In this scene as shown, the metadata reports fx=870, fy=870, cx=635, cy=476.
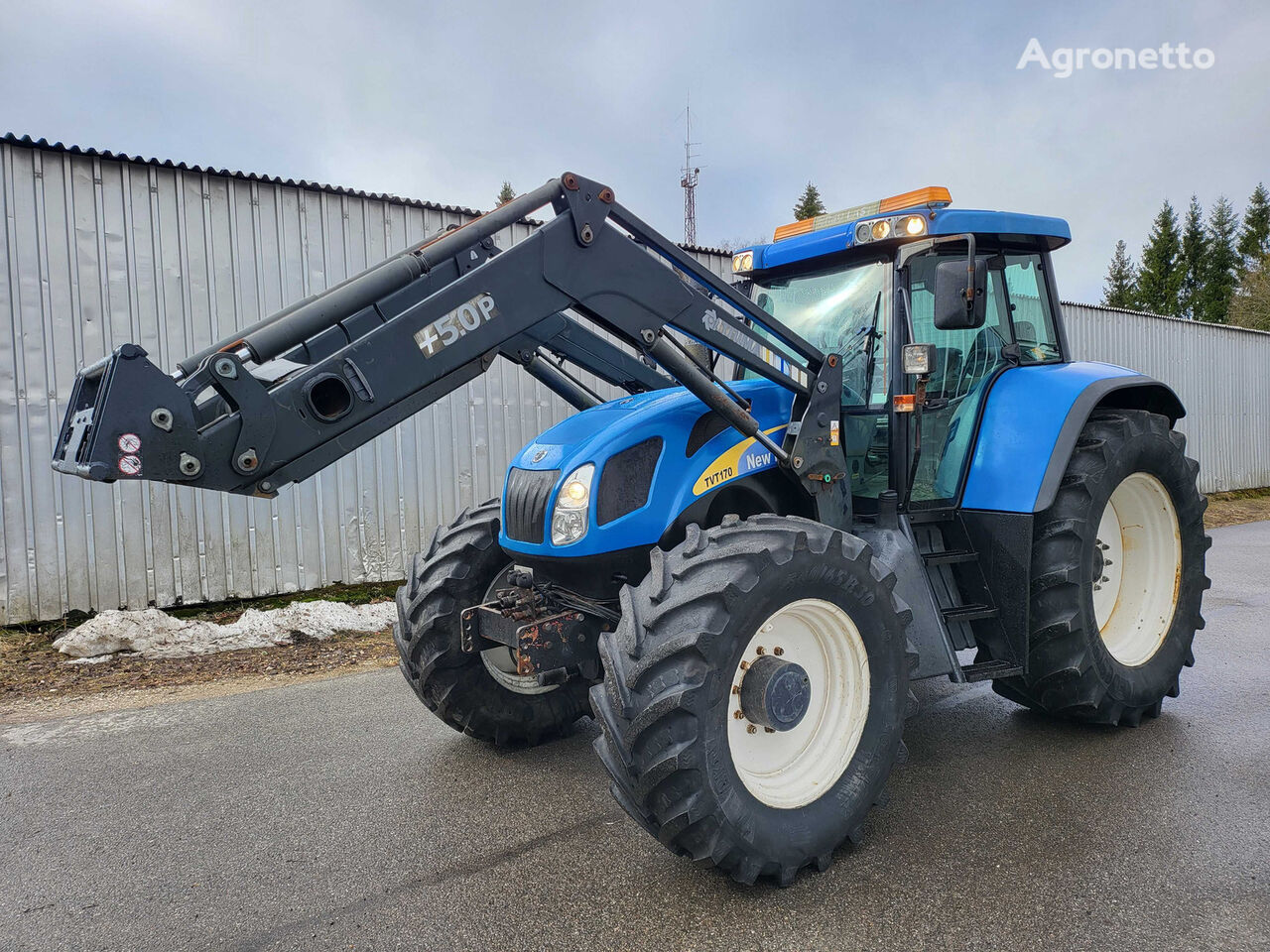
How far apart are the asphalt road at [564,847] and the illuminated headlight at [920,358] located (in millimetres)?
1673

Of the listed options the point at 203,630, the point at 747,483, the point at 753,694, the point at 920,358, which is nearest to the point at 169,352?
the point at 203,630

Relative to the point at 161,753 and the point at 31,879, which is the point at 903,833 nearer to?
the point at 31,879

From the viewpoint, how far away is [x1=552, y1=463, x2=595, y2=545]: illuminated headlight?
3209mm

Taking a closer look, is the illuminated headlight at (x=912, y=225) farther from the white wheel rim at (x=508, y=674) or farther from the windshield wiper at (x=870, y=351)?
the white wheel rim at (x=508, y=674)

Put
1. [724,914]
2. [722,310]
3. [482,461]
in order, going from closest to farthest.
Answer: [724,914], [722,310], [482,461]

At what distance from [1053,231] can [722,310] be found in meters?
2.04

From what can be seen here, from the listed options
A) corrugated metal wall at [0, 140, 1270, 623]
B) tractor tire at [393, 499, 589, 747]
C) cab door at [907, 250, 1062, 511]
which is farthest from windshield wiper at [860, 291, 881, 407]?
corrugated metal wall at [0, 140, 1270, 623]

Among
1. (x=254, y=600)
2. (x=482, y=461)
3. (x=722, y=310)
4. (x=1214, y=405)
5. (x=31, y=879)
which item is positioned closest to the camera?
(x=31, y=879)

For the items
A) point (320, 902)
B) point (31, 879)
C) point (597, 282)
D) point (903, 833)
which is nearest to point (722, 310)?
point (597, 282)

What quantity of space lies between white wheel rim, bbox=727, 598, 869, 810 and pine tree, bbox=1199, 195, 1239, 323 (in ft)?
164

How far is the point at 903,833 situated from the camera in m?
3.06

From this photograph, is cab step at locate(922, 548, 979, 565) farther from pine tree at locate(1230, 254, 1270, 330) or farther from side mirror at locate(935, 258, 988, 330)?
pine tree at locate(1230, 254, 1270, 330)

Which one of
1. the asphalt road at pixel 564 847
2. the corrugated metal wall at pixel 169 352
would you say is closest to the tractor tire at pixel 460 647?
the asphalt road at pixel 564 847

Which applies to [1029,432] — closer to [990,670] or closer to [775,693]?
[990,670]
